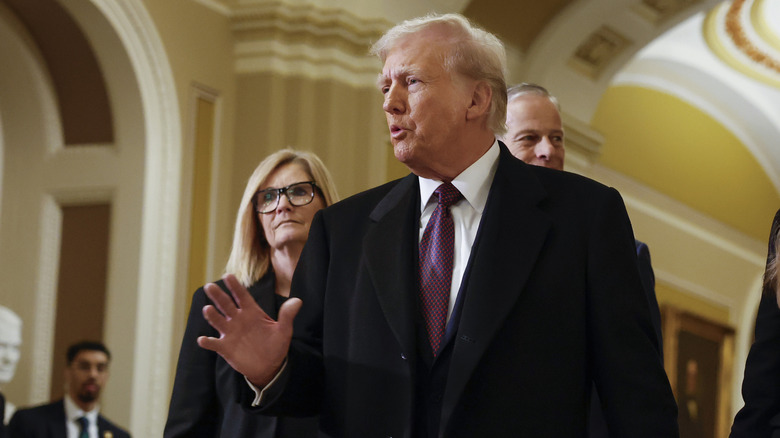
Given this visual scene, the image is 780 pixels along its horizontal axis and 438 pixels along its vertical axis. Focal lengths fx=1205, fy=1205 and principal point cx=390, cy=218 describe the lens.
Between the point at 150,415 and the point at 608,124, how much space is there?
6845 millimetres

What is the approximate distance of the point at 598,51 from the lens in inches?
410

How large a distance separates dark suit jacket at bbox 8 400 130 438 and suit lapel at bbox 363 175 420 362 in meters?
4.53

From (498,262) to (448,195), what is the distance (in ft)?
0.74

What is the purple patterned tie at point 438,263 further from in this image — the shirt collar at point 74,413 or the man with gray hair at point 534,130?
the shirt collar at point 74,413

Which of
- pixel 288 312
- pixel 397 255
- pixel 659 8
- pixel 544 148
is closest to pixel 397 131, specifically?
pixel 397 255

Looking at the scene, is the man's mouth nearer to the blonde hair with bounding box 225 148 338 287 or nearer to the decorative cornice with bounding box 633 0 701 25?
the blonde hair with bounding box 225 148 338 287

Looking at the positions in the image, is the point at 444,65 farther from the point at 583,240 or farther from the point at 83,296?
the point at 83,296

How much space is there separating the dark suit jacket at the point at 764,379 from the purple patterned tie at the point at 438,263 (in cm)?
104

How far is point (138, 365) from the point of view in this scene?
23.6ft

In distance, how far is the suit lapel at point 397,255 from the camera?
7.98 feet

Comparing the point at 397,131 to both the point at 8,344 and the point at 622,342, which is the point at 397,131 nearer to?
the point at 622,342

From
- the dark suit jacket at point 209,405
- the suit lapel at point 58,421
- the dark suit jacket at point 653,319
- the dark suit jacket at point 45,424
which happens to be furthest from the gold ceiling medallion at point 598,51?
the dark suit jacket at point 209,405

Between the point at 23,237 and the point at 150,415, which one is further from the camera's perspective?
the point at 23,237

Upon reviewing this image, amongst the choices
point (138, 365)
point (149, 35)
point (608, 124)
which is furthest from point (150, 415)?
point (608, 124)
